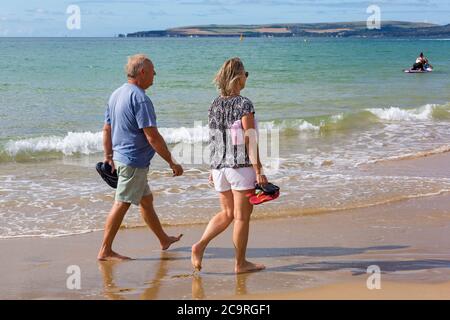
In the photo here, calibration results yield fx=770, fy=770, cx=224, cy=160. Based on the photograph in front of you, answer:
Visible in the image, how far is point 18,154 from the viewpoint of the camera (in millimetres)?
13008

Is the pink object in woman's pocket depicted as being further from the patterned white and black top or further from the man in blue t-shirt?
the man in blue t-shirt

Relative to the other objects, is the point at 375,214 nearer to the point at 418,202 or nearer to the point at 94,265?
the point at 418,202

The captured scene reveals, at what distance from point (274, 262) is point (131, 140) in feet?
5.19

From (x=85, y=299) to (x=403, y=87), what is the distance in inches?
1058

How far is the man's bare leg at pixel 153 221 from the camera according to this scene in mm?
6660

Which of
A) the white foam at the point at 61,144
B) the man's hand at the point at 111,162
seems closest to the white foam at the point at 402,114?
the white foam at the point at 61,144

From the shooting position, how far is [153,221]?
676cm

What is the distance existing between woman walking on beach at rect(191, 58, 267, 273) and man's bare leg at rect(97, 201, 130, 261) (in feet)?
3.11

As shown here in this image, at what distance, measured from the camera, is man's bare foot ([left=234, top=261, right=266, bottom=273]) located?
6.11 meters

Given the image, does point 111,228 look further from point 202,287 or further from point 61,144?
point 61,144

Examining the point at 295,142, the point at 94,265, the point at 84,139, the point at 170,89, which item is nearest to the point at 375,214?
the point at 94,265

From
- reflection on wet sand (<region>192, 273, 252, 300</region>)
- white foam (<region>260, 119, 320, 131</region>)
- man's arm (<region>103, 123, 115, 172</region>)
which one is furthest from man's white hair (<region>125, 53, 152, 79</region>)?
white foam (<region>260, 119, 320, 131</region>)

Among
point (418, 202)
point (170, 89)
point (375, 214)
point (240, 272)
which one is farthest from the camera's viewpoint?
point (170, 89)

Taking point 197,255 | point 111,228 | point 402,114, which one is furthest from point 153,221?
point 402,114
